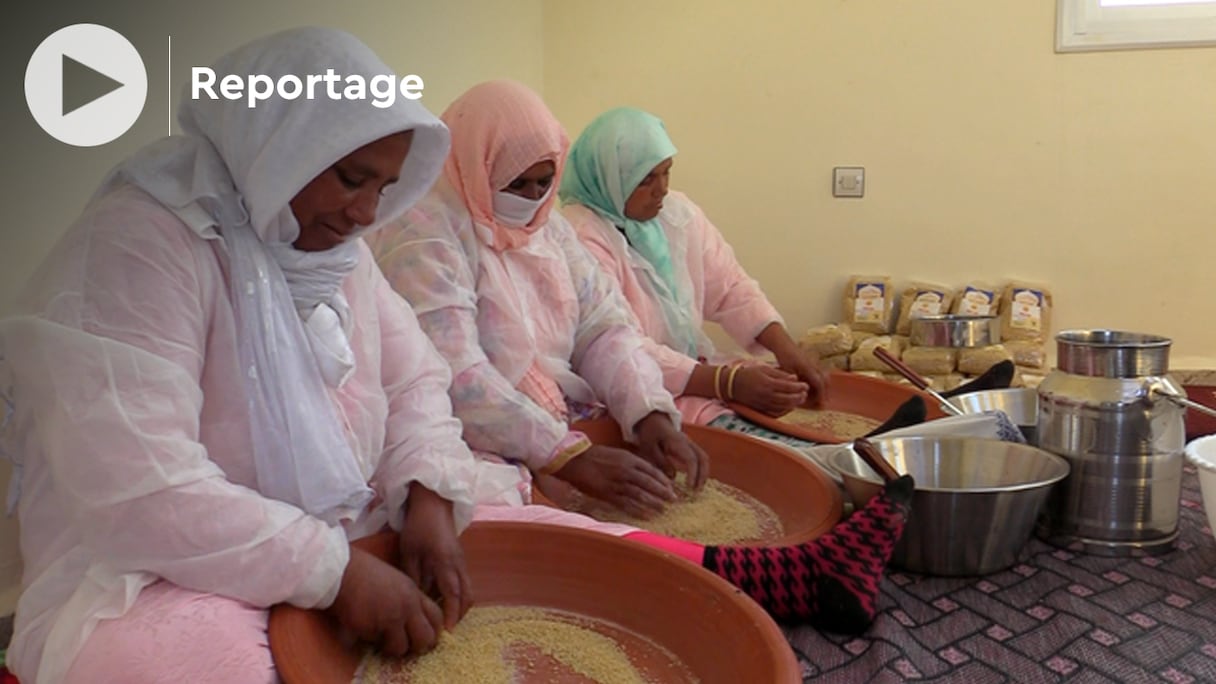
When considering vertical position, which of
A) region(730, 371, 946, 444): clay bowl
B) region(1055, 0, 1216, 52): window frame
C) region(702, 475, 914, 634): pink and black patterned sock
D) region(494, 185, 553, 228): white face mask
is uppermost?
region(1055, 0, 1216, 52): window frame

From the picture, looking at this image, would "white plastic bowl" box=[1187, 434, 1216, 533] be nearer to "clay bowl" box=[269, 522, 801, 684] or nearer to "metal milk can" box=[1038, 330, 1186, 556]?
"metal milk can" box=[1038, 330, 1186, 556]

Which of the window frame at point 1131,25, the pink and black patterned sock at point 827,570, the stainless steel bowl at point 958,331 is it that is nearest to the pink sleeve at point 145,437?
the pink and black patterned sock at point 827,570

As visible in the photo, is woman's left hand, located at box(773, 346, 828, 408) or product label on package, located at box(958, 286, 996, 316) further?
product label on package, located at box(958, 286, 996, 316)

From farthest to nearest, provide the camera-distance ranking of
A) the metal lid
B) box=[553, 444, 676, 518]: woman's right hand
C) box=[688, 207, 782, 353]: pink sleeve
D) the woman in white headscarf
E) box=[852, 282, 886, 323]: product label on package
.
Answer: box=[852, 282, 886, 323]: product label on package
box=[688, 207, 782, 353]: pink sleeve
box=[553, 444, 676, 518]: woman's right hand
the metal lid
the woman in white headscarf

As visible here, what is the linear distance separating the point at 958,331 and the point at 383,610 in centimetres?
246

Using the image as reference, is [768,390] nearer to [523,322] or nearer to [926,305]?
[523,322]

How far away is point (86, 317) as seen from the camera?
963 mm

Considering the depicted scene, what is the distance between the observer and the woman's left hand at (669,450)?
1623mm

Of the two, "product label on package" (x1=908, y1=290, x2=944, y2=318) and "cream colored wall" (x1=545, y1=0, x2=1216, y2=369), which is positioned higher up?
"cream colored wall" (x1=545, y1=0, x2=1216, y2=369)

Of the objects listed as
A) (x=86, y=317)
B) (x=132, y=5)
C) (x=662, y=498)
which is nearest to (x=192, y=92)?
(x=86, y=317)

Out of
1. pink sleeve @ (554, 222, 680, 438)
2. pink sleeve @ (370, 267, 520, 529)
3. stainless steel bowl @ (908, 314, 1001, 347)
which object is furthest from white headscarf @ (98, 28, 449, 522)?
stainless steel bowl @ (908, 314, 1001, 347)

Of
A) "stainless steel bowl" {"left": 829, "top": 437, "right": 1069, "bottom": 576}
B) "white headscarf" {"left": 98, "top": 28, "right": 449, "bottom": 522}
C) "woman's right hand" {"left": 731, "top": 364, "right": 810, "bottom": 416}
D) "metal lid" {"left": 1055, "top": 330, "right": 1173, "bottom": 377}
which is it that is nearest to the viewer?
"white headscarf" {"left": 98, "top": 28, "right": 449, "bottom": 522}

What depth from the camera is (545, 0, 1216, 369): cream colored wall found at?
3.17m

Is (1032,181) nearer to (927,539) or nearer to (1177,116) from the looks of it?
(1177,116)
